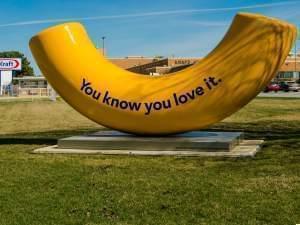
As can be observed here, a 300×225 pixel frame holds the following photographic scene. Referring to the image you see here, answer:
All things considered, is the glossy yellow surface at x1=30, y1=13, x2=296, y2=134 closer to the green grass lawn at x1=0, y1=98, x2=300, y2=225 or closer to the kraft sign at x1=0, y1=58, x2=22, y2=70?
the green grass lawn at x1=0, y1=98, x2=300, y2=225

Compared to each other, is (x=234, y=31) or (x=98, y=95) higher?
(x=234, y=31)

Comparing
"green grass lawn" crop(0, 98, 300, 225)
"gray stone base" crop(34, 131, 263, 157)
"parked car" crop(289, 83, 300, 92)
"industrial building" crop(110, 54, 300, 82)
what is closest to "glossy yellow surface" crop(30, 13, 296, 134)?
"gray stone base" crop(34, 131, 263, 157)

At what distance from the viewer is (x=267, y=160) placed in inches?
328

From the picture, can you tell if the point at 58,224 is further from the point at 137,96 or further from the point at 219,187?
the point at 137,96

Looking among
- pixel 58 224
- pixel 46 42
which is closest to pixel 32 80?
pixel 46 42

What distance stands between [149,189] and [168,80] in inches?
Answer: 137

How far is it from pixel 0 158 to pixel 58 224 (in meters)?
4.30

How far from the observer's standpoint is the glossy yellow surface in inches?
354

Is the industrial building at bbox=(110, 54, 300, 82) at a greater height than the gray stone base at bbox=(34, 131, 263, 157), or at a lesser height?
lesser

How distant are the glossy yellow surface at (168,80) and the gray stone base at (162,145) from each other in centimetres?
26

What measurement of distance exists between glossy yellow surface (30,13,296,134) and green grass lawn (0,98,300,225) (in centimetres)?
96

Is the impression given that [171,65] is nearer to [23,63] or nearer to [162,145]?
[23,63]

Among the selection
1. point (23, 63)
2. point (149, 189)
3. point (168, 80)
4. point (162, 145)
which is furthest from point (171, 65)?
point (149, 189)

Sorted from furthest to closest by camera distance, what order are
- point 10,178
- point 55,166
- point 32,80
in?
1. point 32,80
2. point 55,166
3. point 10,178
